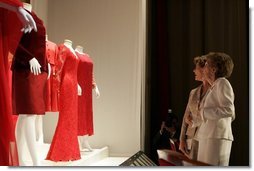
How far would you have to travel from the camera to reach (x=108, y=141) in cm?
161

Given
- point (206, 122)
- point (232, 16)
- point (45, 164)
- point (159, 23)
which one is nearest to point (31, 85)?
point (45, 164)

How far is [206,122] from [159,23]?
0.48 m

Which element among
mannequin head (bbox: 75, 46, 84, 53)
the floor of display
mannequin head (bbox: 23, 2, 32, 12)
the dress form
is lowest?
the floor of display

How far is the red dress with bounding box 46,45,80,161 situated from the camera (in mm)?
1679

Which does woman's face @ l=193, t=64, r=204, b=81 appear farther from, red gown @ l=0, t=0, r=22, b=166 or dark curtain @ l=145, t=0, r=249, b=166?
red gown @ l=0, t=0, r=22, b=166

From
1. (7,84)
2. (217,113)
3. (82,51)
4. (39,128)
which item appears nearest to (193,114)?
(217,113)

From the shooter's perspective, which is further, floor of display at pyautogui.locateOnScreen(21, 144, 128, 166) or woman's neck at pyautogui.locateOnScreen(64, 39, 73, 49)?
woman's neck at pyautogui.locateOnScreen(64, 39, 73, 49)

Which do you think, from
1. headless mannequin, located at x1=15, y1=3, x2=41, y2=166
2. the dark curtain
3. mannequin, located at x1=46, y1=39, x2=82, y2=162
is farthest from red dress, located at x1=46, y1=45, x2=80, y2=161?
the dark curtain

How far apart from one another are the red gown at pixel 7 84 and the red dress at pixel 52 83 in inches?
7.9

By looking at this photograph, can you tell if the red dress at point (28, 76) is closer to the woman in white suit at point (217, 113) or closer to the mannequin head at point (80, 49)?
the mannequin head at point (80, 49)

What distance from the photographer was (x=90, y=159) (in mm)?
1580

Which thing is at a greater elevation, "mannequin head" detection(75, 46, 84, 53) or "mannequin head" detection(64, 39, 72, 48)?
"mannequin head" detection(64, 39, 72, 48)

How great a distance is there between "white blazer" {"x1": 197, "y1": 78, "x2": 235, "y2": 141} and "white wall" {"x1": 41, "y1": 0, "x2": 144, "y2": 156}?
0.29m

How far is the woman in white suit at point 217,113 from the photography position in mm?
1545
